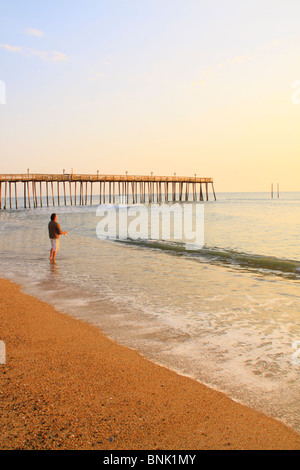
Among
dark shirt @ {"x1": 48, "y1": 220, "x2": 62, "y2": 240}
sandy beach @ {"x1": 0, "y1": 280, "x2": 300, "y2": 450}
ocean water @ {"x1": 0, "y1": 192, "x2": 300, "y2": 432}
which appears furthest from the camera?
dark shirt @ {"x1": 48, "y1": 220, "x2": 62, "y2": 240}

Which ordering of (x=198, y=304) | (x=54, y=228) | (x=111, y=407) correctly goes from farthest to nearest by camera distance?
(x=54, y=228) → (x=198, y=304) → (x=111, y=407)

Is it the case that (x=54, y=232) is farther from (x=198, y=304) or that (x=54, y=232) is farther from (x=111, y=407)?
(x=111, y=407)

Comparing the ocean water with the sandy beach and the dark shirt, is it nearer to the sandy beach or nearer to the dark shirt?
the sandy beach

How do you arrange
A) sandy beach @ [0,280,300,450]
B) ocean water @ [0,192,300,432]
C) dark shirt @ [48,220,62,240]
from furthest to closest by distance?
1. dark shirt @ [48,220,62,240]
2. ocean water @ [0,192,300,432]
3. sandy beach @ [0,280,300,450]

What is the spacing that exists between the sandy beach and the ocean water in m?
0.29

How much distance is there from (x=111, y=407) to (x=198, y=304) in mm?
4115

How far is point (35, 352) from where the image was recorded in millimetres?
4348

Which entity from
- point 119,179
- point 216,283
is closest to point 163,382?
point 216,283

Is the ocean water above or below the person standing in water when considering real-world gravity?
below

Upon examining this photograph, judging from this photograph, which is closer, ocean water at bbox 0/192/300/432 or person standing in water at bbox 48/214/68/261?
ocean water at bbox 0/192/300/432

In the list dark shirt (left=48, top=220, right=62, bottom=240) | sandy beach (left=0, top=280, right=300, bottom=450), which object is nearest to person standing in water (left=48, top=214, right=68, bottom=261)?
dark shirt (left=48, top=220, right=62, bottom=240)

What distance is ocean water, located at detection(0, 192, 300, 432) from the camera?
410 cm

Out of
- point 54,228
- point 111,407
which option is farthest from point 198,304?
point 54,228

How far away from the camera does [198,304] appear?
23.4 feet
